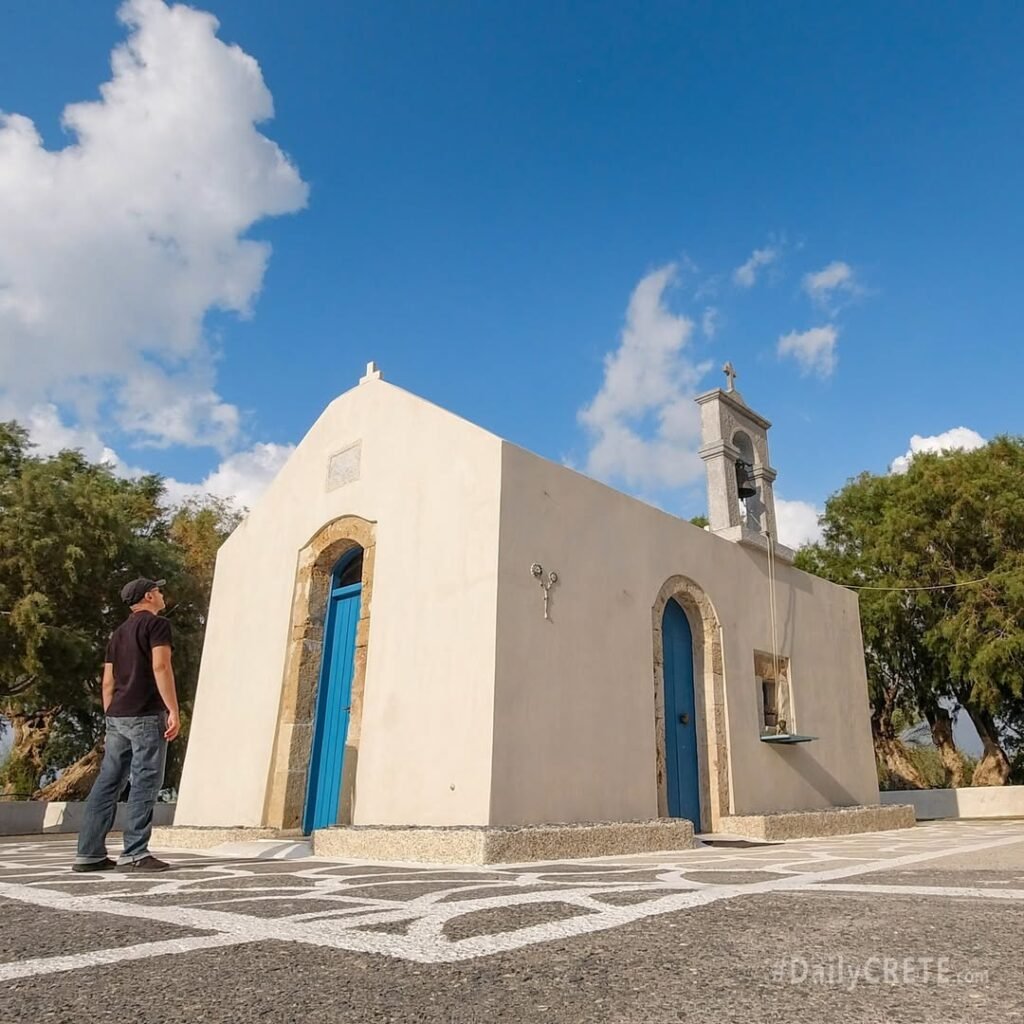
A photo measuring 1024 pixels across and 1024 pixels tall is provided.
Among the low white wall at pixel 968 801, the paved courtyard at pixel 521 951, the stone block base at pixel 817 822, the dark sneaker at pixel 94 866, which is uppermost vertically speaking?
the low white wall at pixel 968 801

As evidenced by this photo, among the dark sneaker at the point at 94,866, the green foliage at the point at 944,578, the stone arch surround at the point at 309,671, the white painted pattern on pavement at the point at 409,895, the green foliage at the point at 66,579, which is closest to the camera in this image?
the white painted pattern on pavement at the point at 409,895

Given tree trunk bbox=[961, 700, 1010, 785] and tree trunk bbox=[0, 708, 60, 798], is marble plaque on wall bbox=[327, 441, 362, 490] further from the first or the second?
tree trunk bbox=[961, 700, 1010, 785]

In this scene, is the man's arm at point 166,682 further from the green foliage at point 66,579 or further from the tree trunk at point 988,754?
the tree trunk at point 988,754

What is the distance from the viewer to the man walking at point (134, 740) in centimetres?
453

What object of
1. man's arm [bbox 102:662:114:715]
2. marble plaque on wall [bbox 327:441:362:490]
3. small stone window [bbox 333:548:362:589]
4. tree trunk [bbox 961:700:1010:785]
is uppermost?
marble plaque on wall [bbox 327:441:362:490]

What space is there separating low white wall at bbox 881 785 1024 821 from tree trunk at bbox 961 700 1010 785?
203cm

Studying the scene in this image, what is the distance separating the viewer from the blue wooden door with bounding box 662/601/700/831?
8602 millimetres

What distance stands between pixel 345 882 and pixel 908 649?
19.4m

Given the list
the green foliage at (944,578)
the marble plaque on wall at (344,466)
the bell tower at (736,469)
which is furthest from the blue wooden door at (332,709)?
the green foliage at (944,578)

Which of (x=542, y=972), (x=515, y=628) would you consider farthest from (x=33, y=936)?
(x=515, y=628)

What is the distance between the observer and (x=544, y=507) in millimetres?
7414

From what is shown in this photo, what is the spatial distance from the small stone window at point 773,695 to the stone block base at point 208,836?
223 inches

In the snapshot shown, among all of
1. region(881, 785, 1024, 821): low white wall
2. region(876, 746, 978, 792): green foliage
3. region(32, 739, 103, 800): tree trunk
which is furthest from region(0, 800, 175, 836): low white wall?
region(876, 746, 978, 792): green foliage

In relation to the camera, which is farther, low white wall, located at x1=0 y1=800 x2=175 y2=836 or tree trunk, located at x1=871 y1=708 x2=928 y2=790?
tree trunk, located at x1=871 y1=708 x2=928 y2=790
